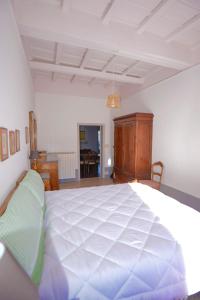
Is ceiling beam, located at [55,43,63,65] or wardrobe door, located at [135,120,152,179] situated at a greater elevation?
Result: ceiling beam, located at [55,43,63,65]

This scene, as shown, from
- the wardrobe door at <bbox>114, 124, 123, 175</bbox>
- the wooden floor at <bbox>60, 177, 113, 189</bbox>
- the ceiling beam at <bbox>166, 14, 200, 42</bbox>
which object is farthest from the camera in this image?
the wooden floor at <bbox>60, 177, 113, 189</bbox>

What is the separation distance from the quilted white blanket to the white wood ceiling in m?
2.17

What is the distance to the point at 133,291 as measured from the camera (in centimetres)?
96

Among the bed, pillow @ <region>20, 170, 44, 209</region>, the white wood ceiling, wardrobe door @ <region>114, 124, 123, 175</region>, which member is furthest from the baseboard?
pillow @ <region>20, 170, 44, 209</region>

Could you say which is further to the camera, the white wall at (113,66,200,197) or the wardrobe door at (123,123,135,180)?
the wardrobe door at (123,123,135,180)

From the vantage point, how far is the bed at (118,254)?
894 millimetres

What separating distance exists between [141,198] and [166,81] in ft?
8.42

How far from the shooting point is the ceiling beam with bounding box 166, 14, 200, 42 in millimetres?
2047

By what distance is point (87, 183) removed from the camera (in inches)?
190

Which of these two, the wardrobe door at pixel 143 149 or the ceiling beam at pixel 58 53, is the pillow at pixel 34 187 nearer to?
the ceiling beam at pixel 58 53

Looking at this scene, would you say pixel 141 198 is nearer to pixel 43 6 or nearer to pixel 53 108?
pixel 43 6

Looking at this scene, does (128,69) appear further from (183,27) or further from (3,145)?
(3,145)

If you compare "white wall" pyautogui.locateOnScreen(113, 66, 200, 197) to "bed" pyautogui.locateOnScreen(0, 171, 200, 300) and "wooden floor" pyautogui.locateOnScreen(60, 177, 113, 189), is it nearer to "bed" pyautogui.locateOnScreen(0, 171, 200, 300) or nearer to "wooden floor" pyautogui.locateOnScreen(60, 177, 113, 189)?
"bed" pyautogui.locateOnScreen(0, 171, 200, 300)

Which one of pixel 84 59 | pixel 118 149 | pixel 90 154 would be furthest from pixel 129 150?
pixel 90 154
